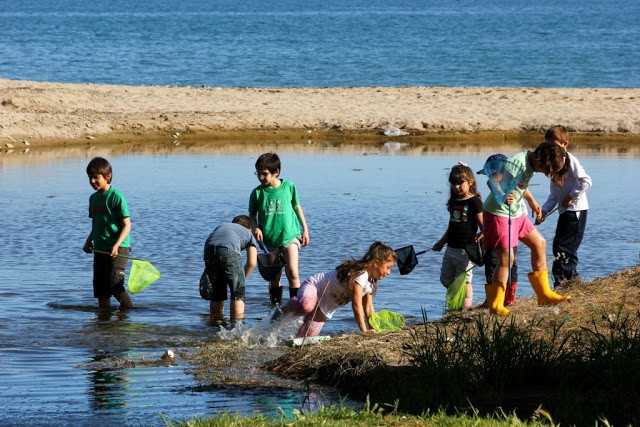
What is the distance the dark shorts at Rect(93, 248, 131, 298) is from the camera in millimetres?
9508

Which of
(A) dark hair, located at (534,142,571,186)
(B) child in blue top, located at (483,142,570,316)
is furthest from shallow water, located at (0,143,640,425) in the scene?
(A) dark hair, located at (534,142,571,186)

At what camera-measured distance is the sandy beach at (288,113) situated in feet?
74.9

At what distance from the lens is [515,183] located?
26.4ft

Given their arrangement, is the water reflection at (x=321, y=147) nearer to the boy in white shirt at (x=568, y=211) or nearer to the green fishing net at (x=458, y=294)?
the boy in white shirt at (x=568, y=211)

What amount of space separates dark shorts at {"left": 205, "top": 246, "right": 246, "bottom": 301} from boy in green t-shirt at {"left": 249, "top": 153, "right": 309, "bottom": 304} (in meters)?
0.45

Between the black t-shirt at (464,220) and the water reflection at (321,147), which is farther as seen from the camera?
the water reflection at (321,147)

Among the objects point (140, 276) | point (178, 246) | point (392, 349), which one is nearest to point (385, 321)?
point (392, 349)

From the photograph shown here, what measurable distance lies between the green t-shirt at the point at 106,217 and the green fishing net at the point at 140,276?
356 mm

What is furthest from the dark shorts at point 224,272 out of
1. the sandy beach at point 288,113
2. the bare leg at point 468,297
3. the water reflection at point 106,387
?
the sandy beach at point 288,113

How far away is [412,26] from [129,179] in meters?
60.8

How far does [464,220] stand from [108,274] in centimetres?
298

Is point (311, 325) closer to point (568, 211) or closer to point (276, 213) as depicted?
point (276, 213)

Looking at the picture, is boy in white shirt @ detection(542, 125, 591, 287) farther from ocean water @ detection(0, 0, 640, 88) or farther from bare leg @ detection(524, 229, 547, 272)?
ocean water @ detection(0, 0, 640, 88)

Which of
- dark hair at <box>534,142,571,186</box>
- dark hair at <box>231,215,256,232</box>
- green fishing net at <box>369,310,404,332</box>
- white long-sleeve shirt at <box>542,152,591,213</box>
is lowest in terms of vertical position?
green fishing net at <box>369,310,404,332</box>
